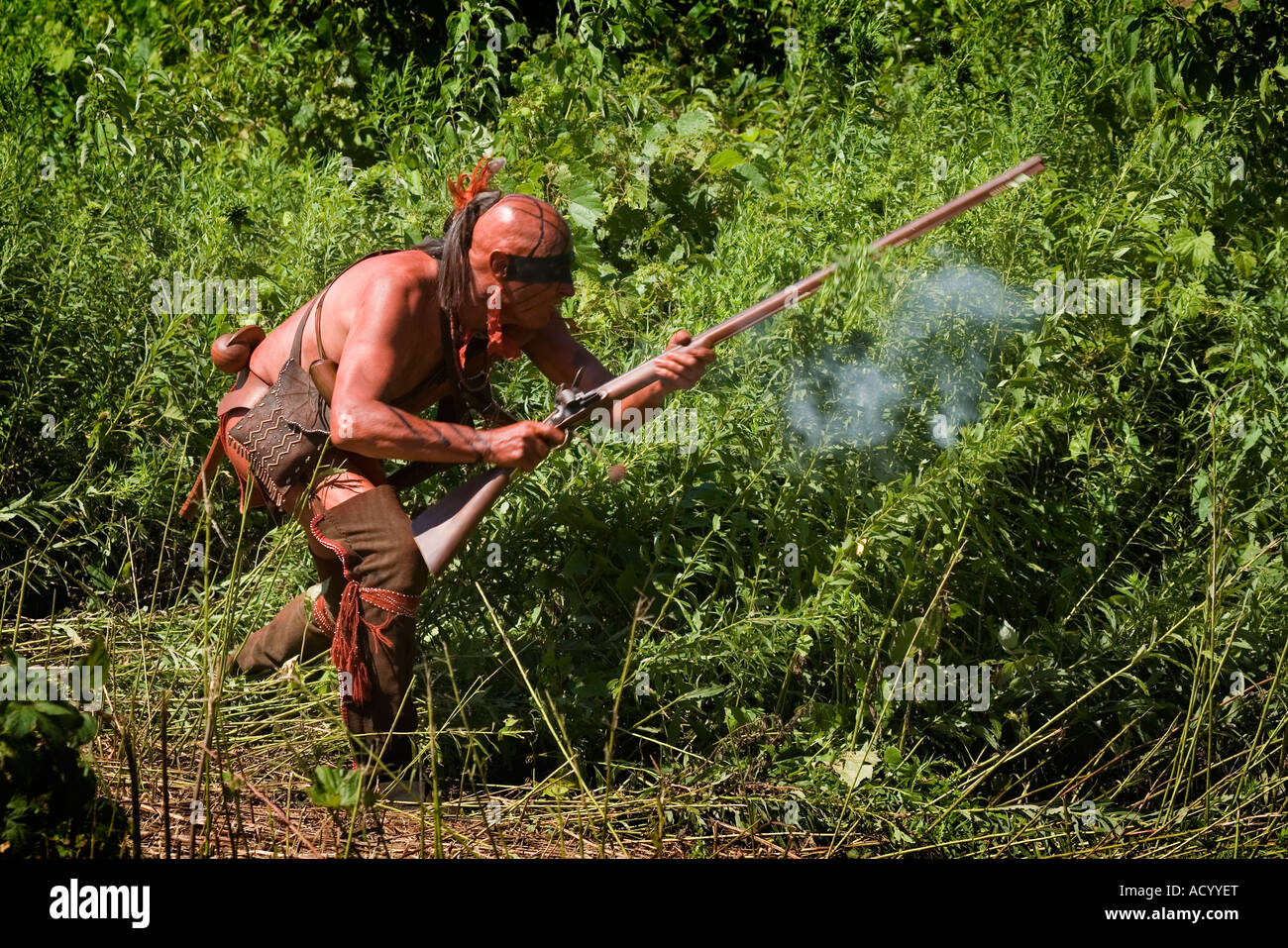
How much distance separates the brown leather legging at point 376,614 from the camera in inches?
141

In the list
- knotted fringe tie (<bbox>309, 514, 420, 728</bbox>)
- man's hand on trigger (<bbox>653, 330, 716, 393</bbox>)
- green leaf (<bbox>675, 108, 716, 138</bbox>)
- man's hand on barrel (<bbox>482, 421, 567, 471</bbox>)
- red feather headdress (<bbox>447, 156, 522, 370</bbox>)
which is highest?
green leaf (<bbox>675, 108, 716, 138</bbox>)

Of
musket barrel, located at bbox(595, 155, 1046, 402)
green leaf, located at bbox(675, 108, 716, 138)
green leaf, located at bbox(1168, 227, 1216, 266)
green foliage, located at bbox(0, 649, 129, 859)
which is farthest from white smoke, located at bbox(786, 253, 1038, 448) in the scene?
green foliage, located at bbox(0, 649, 129, 859)

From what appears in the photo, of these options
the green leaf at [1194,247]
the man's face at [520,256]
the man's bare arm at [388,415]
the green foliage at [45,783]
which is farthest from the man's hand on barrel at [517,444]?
the green leaf at [1194,247]

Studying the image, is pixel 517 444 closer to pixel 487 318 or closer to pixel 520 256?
pixel 487 318

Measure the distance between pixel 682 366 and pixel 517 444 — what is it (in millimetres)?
502

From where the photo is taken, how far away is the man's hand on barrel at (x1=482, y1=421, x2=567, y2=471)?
3.60 metres

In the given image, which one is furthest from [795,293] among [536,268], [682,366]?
[536,268]

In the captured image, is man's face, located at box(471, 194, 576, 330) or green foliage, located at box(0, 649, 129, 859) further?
man's face, located at box(471, 194, 576, 330)

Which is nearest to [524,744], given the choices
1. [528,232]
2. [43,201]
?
[528,232]

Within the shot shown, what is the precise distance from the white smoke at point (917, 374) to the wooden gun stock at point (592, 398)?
0.35 metres

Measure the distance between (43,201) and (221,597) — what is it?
66.5 inches

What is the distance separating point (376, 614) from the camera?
142 inches

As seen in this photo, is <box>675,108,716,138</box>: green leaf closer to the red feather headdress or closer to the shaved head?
the red feather headdress

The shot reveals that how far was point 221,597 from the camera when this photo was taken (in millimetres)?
4516
